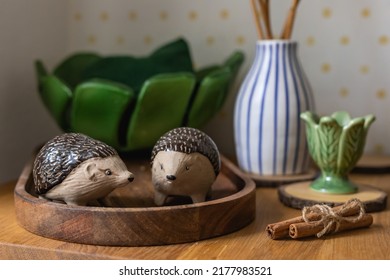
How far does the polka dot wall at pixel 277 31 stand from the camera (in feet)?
3.95

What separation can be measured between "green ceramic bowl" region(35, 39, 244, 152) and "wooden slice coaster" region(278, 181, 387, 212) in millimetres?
232

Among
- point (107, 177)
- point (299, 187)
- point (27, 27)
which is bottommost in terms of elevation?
point (299, 187)

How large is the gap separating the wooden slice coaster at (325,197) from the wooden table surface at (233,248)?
Answer: 0.24ft

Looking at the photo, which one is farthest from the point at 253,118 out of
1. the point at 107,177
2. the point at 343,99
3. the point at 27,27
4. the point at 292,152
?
the point at 27,27

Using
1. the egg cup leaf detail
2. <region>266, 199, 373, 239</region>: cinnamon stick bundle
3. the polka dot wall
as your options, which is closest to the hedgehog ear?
<region>266, 199, 373, 239</region>: cinnamon stick bundle

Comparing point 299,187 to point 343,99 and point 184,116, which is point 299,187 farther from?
point 343,99

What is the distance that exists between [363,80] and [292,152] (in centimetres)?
27

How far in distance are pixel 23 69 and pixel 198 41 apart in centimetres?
37

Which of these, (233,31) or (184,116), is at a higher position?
(233,31)

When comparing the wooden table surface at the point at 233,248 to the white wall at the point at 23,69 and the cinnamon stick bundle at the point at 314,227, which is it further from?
the white wall at the point at 23,69

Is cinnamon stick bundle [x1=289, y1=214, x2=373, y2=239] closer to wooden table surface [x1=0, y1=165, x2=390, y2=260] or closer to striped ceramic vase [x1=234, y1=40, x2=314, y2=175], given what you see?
wooden table surface [x1=0, y1=165, x2=390, y2=260]

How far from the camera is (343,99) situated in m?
1.24

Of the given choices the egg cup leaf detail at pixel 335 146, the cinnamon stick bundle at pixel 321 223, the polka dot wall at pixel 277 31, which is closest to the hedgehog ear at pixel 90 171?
the cinnamon stick bundle at pixel 321 223

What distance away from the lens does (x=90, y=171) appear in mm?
739
